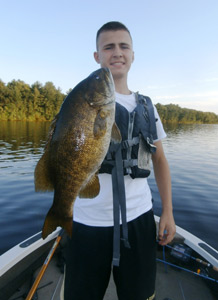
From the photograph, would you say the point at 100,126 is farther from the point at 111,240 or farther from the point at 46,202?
the point at 46,202

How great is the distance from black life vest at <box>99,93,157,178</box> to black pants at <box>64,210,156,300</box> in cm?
50

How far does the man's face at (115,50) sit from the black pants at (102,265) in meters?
1.51

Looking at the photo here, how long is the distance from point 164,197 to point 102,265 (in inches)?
35.9

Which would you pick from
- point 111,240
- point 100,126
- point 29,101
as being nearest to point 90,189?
point 100,126

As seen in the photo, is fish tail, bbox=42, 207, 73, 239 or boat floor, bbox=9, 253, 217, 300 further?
boat floor, bbox=9, 253, 217, 300

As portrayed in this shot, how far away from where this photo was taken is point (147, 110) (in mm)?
2230

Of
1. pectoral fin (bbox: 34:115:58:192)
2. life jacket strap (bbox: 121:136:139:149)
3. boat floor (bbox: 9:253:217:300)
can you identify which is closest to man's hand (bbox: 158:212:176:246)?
life jacket strap (bbox: 121:136:139:149)

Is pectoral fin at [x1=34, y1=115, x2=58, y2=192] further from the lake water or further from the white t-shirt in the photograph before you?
the lake water

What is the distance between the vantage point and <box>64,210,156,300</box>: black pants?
1894mm

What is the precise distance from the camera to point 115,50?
6.90 ft

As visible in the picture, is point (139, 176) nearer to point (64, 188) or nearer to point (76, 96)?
point (64, 188)

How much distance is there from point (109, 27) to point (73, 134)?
1311mm

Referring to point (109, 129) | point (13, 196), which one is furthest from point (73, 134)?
point (13, 196)

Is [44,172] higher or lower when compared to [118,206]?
higher
